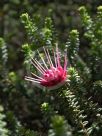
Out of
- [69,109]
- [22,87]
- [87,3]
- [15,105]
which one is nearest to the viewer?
[69,109]

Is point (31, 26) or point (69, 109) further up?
point (31, 26)

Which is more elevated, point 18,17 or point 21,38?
point 21,38

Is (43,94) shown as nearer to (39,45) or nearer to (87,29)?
(39,45)

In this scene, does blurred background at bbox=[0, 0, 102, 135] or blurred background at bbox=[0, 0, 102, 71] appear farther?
blurred background at bbox=[0, 0, 102, 71]

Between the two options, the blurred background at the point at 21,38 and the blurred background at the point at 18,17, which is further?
the blurred background at the point at 18,17

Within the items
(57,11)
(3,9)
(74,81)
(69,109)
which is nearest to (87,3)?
(57,11)

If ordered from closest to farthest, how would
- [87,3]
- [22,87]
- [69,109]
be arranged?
1. [69,109]
2. [22,87]
3. [87,3]

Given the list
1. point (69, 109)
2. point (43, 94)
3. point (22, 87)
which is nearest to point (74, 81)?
point (69, 109)

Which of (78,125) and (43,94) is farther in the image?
(43,94)

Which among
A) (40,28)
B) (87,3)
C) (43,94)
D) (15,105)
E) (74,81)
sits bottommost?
(74,81)

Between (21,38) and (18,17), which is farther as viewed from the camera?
(21,38)
